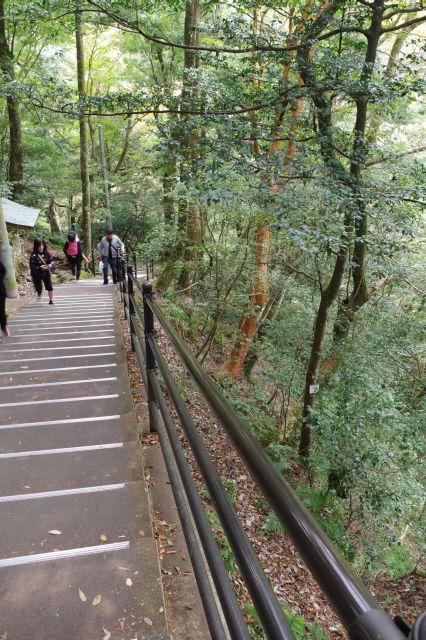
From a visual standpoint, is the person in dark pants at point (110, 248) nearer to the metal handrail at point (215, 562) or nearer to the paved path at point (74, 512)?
the paved path at point (74, 512)

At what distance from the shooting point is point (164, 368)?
6.91 ft

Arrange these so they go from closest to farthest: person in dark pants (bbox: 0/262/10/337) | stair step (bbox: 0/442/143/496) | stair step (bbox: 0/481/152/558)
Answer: stair step (bbox: 0/481/152/558) → stair step (bbox: 0/442/143/496) → person in dark pants (bbox: 0/262/10/337)

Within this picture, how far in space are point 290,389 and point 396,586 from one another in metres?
4.34

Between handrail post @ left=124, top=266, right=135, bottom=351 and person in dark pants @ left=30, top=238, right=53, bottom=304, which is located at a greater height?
person in dark pants @ left=30, top=238, right=53, bottom=304

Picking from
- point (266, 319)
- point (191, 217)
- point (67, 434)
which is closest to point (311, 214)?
point (67, 434)

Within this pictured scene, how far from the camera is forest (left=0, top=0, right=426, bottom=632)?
4809 millimetres

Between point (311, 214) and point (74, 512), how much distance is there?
4.13 meters

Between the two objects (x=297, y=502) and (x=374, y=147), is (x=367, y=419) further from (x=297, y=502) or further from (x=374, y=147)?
(x=297, y=502)

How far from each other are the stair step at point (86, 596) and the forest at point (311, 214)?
3368 millimetres

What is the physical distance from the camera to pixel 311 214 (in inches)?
191

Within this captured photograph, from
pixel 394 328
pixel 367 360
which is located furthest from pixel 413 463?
pixel 394 328

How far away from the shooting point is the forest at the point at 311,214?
4.81 m

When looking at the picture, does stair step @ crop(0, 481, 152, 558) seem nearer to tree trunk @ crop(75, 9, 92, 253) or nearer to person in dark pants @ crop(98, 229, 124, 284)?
person in dark pants @ crop(98, 229, 124, 284)

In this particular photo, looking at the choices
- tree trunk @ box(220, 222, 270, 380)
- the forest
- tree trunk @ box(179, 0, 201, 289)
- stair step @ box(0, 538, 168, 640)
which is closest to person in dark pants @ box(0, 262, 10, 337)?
the forest
